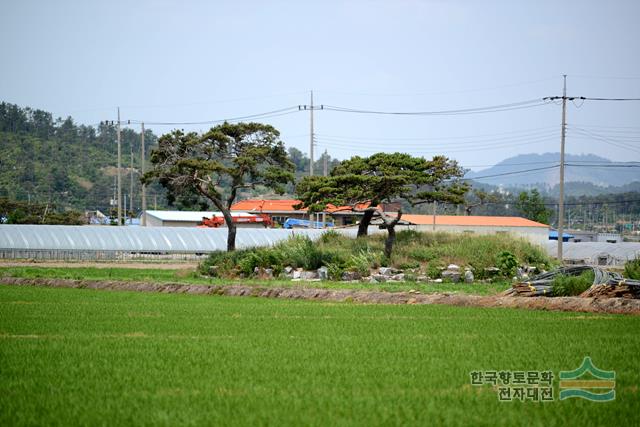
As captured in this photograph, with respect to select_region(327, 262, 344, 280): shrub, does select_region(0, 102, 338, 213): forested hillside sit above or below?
above

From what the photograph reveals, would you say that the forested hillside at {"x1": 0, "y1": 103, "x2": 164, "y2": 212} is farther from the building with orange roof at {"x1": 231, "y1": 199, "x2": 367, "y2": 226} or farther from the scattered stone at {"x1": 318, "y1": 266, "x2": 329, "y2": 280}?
the scattered stone at {"x1": 318, "y1": 266, "x2": 329, "y2": 280}

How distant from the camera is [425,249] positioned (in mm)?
41125

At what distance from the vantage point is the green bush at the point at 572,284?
87.2 feet

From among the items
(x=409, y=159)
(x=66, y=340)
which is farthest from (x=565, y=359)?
(x=409, y=159)

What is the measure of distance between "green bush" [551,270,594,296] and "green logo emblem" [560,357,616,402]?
47.3 ft

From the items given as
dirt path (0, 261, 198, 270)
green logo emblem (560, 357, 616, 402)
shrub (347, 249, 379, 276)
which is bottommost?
dirt path (0, 261, 198, 270)

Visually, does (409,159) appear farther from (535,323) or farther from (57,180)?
(57,180)

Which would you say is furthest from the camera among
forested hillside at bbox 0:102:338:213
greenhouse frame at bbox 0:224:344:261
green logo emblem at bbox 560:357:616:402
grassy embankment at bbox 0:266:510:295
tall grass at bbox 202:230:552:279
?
forested hillside at bbox 0:102:338:213

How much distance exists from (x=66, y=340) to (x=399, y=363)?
7.17 meters

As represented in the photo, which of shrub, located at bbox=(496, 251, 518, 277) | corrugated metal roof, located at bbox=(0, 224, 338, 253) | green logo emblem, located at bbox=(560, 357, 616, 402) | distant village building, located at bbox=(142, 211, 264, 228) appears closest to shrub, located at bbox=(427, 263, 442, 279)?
shrub, located at bbox=(496, 251, 518, 277)

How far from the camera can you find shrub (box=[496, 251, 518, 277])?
3841 centimetres

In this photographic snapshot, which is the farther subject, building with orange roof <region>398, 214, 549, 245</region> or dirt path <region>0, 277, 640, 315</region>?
building with orange roof <region>398, 214, 549, 245</region>

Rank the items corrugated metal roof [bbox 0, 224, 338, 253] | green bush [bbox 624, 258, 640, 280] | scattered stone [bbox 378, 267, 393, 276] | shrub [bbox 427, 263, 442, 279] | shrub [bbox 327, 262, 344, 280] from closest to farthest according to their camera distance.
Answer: green bush [bbox 624, 258, 640, 280] → shrub [bbox 427, 263, 442, 279] → scattered stone [bbox 378, 267, 393, 276] → shrub [bbox 327, 262, 344, 280] → corrugated metal roof [bbox 0, 224, 338, 253]

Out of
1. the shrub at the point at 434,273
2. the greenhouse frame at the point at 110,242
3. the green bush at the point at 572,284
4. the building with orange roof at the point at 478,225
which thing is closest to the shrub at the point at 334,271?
the shrub at the point at 434,273
